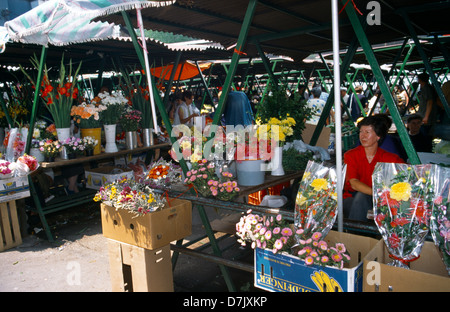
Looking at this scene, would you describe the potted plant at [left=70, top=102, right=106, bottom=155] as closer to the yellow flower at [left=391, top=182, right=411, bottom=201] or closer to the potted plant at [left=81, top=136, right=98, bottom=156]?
the potted plant at [left=81, top=136, right=98, bottom=156]

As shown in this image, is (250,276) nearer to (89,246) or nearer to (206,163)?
(206,163)

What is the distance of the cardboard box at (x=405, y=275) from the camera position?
1.66 meters

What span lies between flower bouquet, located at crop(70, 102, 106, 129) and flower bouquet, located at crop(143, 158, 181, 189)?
2101 millimetres

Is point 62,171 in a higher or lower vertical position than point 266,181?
lower

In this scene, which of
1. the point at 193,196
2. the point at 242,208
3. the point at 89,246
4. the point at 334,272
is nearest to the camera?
the point at 334,272

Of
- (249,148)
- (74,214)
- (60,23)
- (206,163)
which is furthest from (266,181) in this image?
(74,214)

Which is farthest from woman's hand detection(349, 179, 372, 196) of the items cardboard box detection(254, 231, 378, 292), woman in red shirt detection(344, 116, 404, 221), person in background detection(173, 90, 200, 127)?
person in background detection(173, 90, 200, 127)

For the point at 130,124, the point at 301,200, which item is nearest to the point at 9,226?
the point at 130,124

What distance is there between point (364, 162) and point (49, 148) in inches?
153

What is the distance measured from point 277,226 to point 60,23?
4.14m

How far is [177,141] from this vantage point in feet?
10.6

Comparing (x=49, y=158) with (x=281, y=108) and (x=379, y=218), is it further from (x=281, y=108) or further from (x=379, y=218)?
(x=379, y=218)

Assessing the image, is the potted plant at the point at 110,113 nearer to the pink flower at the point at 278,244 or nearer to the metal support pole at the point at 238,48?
the metal support pole at the point at 238,48

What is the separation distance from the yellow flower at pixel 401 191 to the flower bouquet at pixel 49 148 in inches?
168
